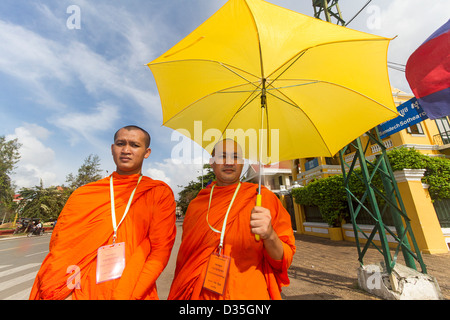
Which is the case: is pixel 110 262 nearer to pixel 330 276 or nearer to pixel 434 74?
pixel 434 74

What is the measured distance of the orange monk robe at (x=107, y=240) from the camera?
1288mm

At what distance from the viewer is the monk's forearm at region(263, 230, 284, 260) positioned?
4.34 ft

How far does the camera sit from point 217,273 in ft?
4.64

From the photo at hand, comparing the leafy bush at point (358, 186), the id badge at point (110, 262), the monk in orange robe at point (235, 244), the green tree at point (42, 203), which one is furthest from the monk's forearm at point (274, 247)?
the green tree at point (42, 203)

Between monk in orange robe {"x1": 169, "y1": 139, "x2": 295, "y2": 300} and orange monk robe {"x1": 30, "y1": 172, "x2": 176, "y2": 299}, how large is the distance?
0.77ft

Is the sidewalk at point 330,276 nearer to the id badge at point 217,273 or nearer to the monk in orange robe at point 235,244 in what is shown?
the monk in orange robe at point 235,244

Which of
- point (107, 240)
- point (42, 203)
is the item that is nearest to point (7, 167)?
point (42, 203)

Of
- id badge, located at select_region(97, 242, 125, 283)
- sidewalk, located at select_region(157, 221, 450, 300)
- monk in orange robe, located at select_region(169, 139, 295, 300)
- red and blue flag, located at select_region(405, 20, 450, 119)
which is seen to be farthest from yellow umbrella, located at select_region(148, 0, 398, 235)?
sidewalk, located at select_region(157, 221, 450, 300)

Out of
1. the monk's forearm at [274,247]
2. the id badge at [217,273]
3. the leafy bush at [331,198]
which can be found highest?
the leafy bush at [331,198]

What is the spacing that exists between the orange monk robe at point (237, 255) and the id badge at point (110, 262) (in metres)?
0.46

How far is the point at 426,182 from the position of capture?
7266mm

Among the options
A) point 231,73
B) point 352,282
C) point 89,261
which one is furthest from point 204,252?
point 352,282
